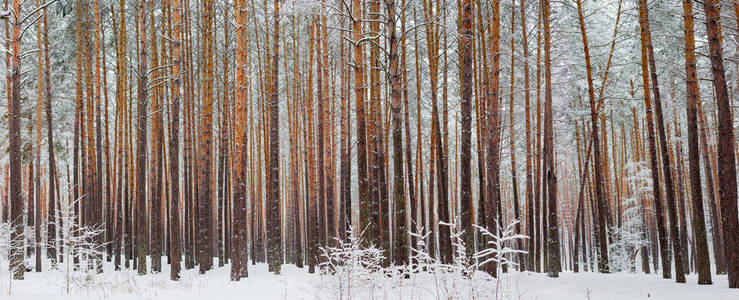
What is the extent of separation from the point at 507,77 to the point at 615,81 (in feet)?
15.2

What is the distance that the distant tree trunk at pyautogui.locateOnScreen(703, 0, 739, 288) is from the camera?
813 cm

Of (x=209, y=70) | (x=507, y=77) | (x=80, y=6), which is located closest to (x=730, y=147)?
(x=507, y=77)

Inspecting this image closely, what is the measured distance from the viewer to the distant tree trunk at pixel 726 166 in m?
8.13

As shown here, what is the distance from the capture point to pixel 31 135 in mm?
19578

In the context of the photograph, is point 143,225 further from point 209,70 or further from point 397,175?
point 397,175

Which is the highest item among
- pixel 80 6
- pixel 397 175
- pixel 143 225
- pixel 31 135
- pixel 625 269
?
pixel 80 6

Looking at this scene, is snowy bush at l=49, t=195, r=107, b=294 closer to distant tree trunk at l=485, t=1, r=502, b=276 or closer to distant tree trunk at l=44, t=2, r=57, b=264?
distant tree trunk at l=44, t=2, r=57, b=264

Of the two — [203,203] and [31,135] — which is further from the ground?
[31,135]

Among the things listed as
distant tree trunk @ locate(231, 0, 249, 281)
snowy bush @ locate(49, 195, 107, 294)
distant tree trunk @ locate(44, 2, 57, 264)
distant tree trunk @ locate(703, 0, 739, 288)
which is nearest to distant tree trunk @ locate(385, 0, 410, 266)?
distant tree trunk @ locate(231, 0, 249, 281)

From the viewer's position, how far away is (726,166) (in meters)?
8.23

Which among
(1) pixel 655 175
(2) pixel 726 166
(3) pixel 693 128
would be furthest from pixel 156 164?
(2) pixel 726 166

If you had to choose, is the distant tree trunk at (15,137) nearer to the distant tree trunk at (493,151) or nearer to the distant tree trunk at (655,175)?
the distant tree trunk at (493,151)

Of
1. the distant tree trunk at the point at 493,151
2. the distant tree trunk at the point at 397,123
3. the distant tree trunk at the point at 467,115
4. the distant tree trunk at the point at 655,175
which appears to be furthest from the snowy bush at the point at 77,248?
the distant tree trunk at the point at 655,175

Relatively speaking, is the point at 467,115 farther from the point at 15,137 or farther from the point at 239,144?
the point at 15,137
